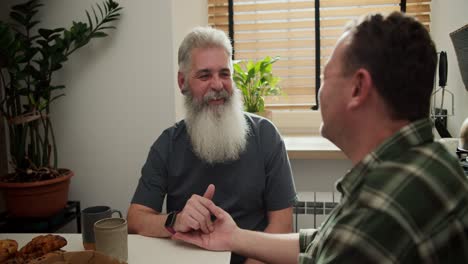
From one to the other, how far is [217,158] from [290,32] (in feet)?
4.93

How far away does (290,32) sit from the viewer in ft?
9.41

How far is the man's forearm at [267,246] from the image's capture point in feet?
4.08

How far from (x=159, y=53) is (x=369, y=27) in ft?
5.49

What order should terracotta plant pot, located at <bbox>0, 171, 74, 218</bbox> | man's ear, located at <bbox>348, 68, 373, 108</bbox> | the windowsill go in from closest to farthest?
man's ear, located at <bbox>348, 68, 373, 108</bbox>
terracotta plant pot, located at <bbox>0, 171, 74, 218</bbox>
the windowsill

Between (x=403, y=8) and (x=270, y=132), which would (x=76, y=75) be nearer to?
(x=270, y=132)

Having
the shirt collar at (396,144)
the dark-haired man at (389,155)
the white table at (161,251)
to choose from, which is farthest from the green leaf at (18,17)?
the shirt collar at (396,144)

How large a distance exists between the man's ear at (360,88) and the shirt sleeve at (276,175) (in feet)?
3.03

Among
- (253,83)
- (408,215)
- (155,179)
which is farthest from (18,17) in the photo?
(408,215)

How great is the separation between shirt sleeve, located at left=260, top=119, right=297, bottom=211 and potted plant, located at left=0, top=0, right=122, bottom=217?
1059mm

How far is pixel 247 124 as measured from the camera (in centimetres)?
177

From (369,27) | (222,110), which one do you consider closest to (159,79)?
(222,110)

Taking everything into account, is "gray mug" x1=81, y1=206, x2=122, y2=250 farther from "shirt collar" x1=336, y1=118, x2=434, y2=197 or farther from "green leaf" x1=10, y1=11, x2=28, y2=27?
"green leaf" x1=10, y1=11, x2=28, y2=27

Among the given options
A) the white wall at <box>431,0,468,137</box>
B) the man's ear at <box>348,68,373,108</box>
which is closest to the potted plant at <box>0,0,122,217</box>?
the man's ear at <box>348,68,373,108</box>

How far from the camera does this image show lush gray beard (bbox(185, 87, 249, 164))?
5.49 feet
